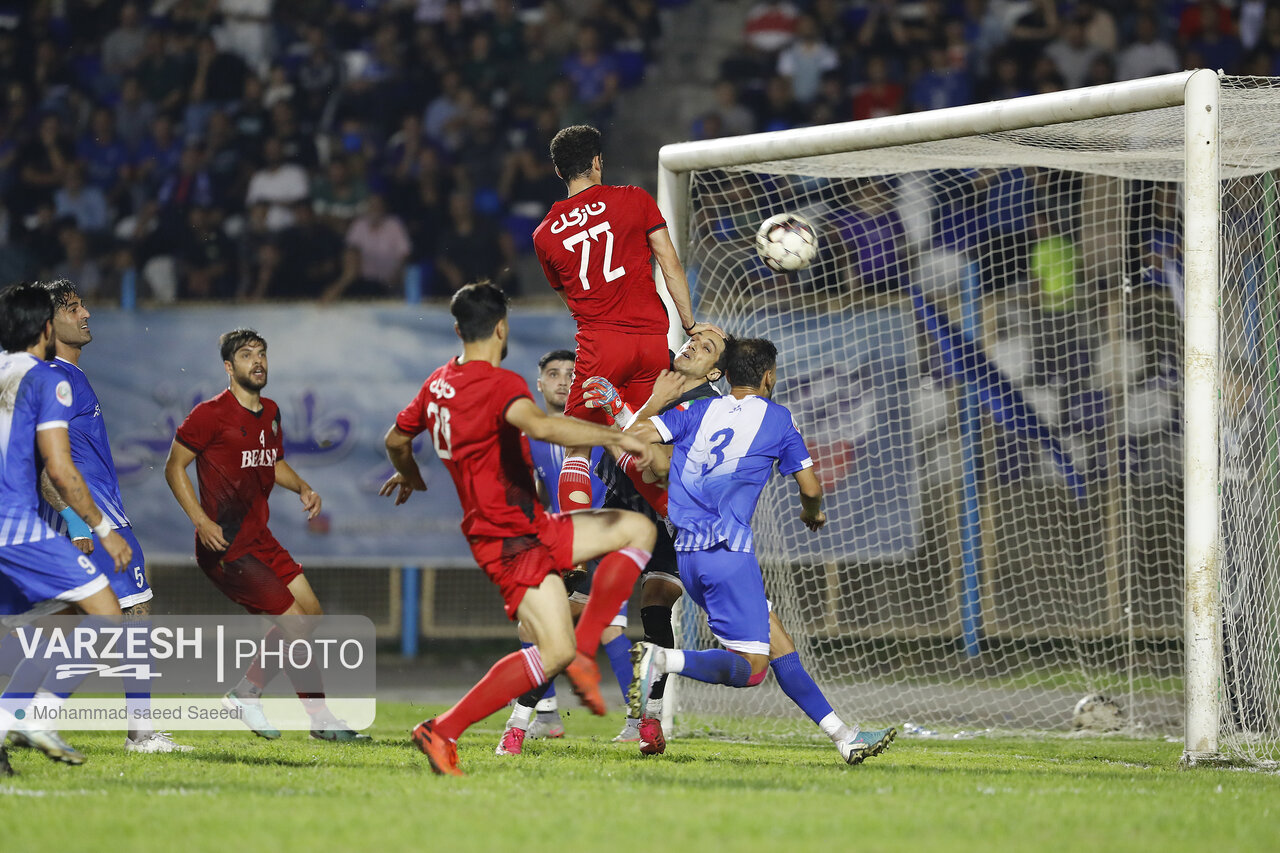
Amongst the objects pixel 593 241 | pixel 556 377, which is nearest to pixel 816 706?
pixel 593 241

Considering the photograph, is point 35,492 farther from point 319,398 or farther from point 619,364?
point 319,398

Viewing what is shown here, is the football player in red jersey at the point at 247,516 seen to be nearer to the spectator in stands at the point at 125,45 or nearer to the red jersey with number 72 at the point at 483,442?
the red jersey with number 72 at the point at 483,442

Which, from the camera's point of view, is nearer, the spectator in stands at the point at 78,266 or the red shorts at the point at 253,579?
the red shorts at the point at 253,579

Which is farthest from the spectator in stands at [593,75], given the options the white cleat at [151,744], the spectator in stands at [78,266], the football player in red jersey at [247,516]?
the white cleat at [151,744]

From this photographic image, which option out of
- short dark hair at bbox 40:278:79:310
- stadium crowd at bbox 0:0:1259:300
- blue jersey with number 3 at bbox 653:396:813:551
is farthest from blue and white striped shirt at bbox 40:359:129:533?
stadium crowd at bbox 0:0:1259:300

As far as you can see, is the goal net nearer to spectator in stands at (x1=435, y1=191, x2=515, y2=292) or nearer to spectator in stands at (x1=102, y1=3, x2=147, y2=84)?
spectator in stands at (x1=435, y1=191, x2=515, y2=292)

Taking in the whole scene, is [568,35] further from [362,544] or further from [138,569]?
[138,569]

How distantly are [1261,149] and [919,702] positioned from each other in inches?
167

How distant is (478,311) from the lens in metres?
5.47

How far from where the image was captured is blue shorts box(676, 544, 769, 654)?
617cm

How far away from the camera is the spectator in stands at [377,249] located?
1310 cm

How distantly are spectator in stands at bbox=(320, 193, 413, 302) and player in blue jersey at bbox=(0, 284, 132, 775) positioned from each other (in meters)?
7.40

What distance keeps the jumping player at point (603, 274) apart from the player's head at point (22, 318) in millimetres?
2421

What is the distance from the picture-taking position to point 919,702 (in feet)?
30.4
